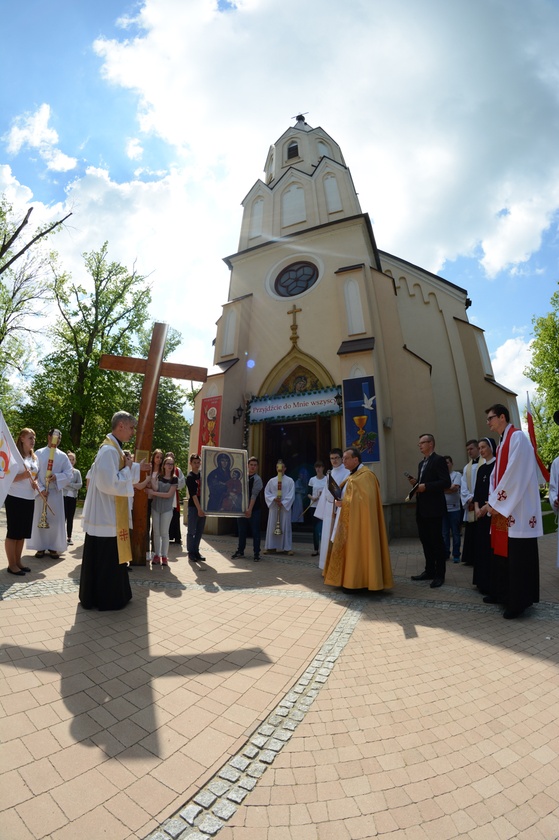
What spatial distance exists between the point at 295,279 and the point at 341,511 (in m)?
10.9

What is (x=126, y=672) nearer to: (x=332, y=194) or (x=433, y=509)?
(x=433, y=509)

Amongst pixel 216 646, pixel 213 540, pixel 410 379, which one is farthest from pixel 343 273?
pixel 216 646

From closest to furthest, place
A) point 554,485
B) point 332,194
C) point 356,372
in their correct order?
point 554,485
point 356,372
point 332,194

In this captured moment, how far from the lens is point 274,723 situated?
2141 millimetres

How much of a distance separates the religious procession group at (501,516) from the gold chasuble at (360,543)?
0.83 meters

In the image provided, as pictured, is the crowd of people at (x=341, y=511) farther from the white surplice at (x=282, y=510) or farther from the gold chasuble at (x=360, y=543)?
the white surplice at (x=282, y=510)

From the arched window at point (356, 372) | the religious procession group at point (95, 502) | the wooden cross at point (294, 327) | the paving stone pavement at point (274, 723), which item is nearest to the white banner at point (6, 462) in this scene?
the religious procession group at point (95, 502)

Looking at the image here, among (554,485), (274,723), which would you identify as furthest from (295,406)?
(274,723)

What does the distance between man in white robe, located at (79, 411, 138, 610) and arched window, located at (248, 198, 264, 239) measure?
49.2ft

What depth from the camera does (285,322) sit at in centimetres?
1326

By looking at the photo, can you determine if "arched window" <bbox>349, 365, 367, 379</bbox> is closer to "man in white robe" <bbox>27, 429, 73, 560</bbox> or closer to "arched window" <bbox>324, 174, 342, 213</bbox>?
"man in white robe" <bbox>27, 429, 73, 560</bbox>

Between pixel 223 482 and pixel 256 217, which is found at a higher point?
pixel 256 217

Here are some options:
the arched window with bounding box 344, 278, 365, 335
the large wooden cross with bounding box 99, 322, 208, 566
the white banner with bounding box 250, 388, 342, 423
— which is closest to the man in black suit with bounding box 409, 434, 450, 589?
the large wooden cross with bounding box 99, 322, 208, 566

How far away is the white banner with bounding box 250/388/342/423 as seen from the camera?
1155cm
